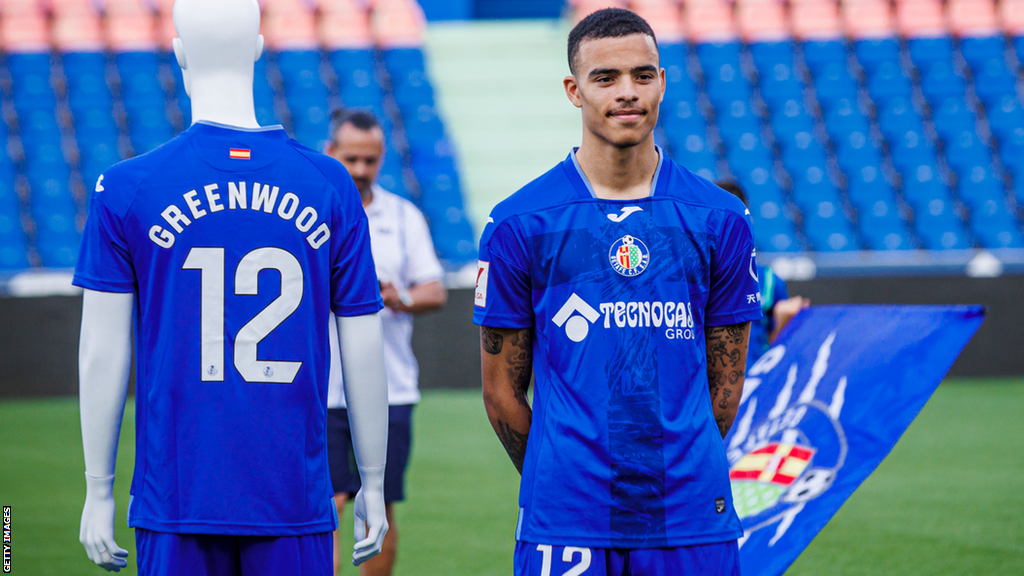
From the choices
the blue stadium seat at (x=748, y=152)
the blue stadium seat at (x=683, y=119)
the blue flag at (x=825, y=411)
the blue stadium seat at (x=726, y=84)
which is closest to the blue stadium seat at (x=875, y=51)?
the blue stadium seat at (x=726, y=84)

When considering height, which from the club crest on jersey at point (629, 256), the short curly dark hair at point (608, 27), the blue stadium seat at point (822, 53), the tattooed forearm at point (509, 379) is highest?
the blue stadium seat at point (822, 53)

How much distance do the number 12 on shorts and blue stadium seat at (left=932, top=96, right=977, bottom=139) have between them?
1339 centimetres

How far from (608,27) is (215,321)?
0.97m

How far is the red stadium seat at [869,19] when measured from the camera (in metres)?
15.1

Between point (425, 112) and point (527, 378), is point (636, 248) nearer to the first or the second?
point (527, 378)

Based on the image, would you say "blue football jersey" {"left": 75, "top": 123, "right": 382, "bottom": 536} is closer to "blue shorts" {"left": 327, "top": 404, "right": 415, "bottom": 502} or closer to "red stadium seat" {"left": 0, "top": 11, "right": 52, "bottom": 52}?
"blue shorts" {"left": 327, "top": 404, "right": 415, "bottom": 502}

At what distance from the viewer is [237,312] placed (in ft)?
6.47

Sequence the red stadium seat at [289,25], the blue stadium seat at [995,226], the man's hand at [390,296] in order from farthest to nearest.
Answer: the red stadium seat at [289,25], the blue stadium seat at [995,226], the man's hand at [390,296]

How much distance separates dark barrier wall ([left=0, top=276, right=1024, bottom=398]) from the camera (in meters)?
9.16

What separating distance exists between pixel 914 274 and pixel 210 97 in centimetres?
919

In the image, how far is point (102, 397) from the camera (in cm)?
200

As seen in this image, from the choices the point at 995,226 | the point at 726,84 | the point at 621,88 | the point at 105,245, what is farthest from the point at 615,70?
the point at 726,84

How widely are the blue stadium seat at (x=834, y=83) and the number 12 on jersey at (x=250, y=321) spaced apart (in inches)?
527

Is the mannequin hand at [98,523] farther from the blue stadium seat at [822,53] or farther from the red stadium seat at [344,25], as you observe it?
the blue stadium seat at [822,53]
